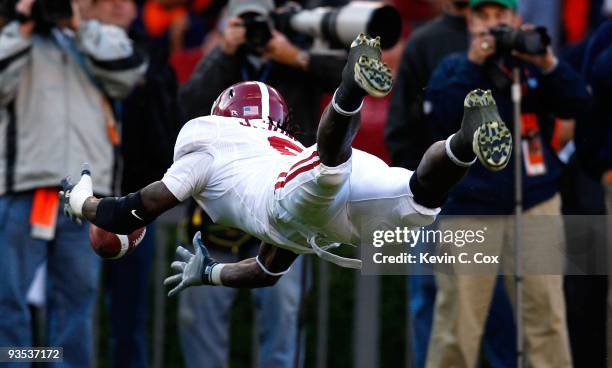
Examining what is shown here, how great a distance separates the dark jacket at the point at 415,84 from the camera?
8859 mm

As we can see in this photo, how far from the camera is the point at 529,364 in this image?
8.32 metres

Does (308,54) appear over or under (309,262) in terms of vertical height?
over

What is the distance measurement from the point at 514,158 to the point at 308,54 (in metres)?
1.28

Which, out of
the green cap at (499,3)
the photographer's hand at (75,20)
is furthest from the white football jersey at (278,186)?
the green cap at (499,3)

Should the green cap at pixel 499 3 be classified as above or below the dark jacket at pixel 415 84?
above

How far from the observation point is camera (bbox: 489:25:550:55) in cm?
813

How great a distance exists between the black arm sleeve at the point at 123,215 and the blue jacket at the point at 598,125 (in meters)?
2.78

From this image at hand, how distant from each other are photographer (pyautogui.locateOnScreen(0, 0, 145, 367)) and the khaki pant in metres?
1.92

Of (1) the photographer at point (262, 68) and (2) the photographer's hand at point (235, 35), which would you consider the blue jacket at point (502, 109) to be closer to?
(1) the photographer at point (262, 68)

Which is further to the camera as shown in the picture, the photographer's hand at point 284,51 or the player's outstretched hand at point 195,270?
the photographer's hand at point 284,51

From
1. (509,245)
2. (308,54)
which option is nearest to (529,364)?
(509,245)

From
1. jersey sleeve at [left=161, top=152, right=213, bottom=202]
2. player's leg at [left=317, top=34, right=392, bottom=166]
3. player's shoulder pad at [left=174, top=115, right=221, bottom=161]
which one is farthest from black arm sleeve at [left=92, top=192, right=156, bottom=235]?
player's leg at [left=317, top=34, right=392, bottom=166]

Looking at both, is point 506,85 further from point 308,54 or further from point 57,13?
point 57,13

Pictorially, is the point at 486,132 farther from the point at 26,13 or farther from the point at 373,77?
the point at 26,13
